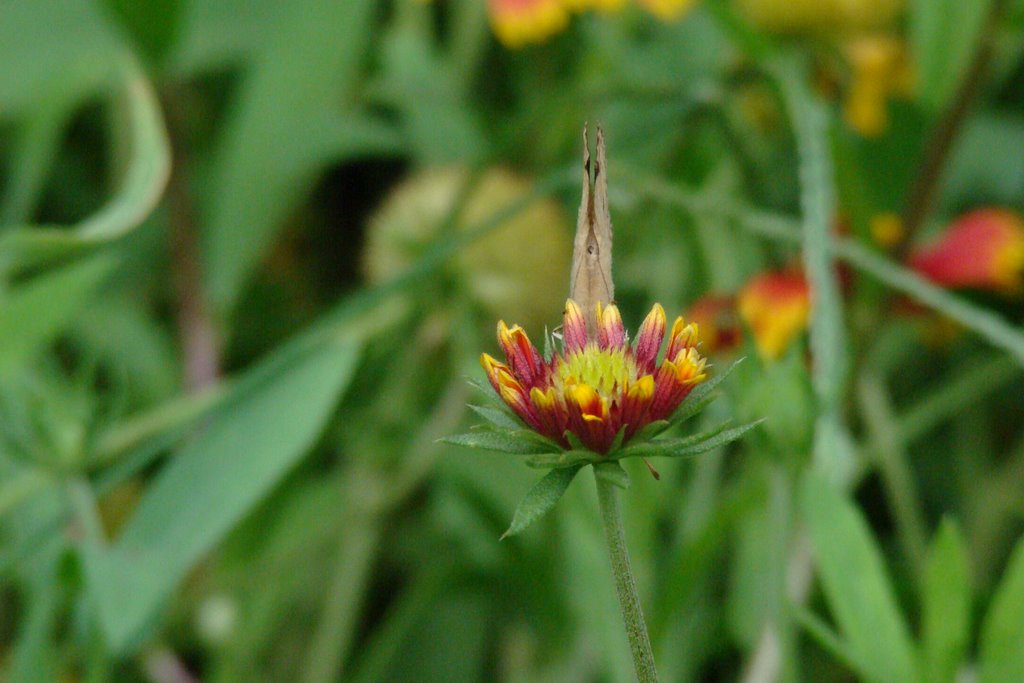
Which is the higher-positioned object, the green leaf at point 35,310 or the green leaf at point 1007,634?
the green leaf at point 35,310

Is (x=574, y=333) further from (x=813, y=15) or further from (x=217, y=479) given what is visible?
(x=813, y=15)

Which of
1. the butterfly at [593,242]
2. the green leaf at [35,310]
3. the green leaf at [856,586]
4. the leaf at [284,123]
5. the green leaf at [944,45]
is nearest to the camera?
the butterfly at [593,242]

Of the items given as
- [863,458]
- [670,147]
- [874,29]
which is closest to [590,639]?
[863,458]

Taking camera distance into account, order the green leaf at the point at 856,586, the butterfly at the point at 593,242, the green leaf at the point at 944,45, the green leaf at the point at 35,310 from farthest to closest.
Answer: the green leaf at the point at 944,45 → the green leaf at the point at 35,310 → the green leaf at the point at 856,586 → the butterfly at the point at 593,242

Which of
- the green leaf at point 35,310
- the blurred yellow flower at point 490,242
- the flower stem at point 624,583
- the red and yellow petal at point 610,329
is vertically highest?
the blurred yellow flower at point 490,242

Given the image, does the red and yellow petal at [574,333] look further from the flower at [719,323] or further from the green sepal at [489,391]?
the flower at [719,323]

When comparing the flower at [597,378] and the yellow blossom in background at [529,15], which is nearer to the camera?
the flower at [597,378]

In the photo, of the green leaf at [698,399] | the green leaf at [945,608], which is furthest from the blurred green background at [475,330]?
the green leaf at [698,399]

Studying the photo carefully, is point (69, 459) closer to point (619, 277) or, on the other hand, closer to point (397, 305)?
point (397, 305)
